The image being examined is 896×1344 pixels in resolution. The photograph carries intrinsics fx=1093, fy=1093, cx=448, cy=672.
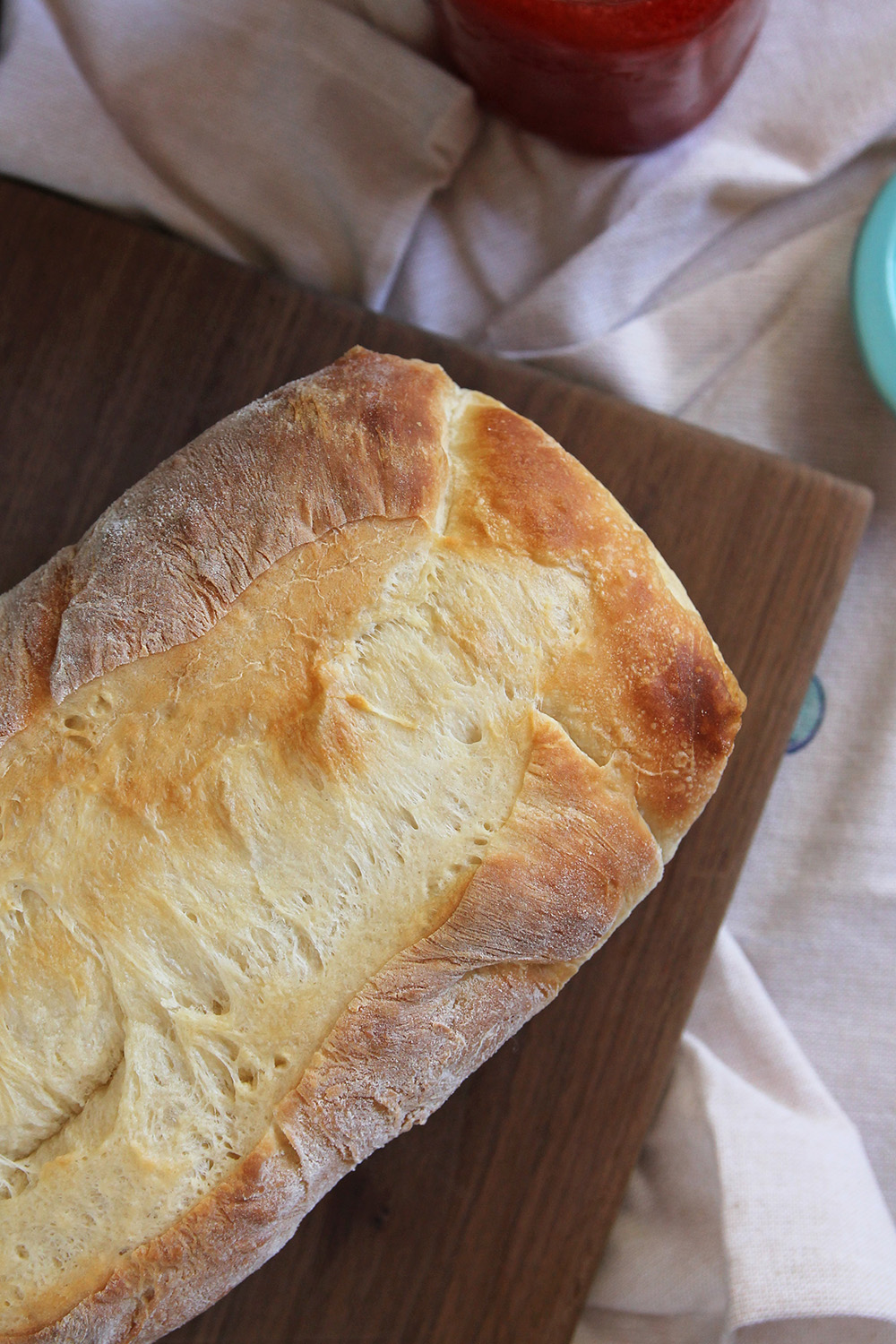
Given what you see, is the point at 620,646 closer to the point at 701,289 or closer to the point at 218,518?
the point at 218,518

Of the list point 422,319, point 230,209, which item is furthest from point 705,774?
point 230,209

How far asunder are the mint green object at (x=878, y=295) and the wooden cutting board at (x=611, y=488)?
0.14m

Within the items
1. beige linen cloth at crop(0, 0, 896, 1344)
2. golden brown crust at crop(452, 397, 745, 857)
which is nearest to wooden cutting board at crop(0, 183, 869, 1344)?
beige linen cloth at crop(0, 0, 896, 1344)

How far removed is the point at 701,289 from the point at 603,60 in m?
0.35

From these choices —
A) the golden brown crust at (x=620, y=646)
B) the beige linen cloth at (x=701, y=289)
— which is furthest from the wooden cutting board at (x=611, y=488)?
the golden brown crust at (x=620, y=646)

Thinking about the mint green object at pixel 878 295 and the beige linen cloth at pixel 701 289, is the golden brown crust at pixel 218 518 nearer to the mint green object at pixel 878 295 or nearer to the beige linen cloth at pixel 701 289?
the beige linen cloth at pixel 701 289

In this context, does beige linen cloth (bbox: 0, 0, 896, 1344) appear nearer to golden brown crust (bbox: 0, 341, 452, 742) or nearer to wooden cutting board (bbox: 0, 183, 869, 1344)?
wooden cutting board (bbox: 0, 183, 869, 1344)

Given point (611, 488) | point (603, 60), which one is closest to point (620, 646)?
point (611, 488)

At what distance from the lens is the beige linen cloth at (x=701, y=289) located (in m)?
1.24

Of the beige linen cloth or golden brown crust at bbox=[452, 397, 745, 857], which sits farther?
Answer: the beige linen cloth

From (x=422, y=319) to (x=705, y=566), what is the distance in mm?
455

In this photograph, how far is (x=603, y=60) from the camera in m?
1.04

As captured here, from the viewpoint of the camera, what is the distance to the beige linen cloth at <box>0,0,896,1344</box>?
124 cm

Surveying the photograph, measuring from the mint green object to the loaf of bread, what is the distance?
46 cm
